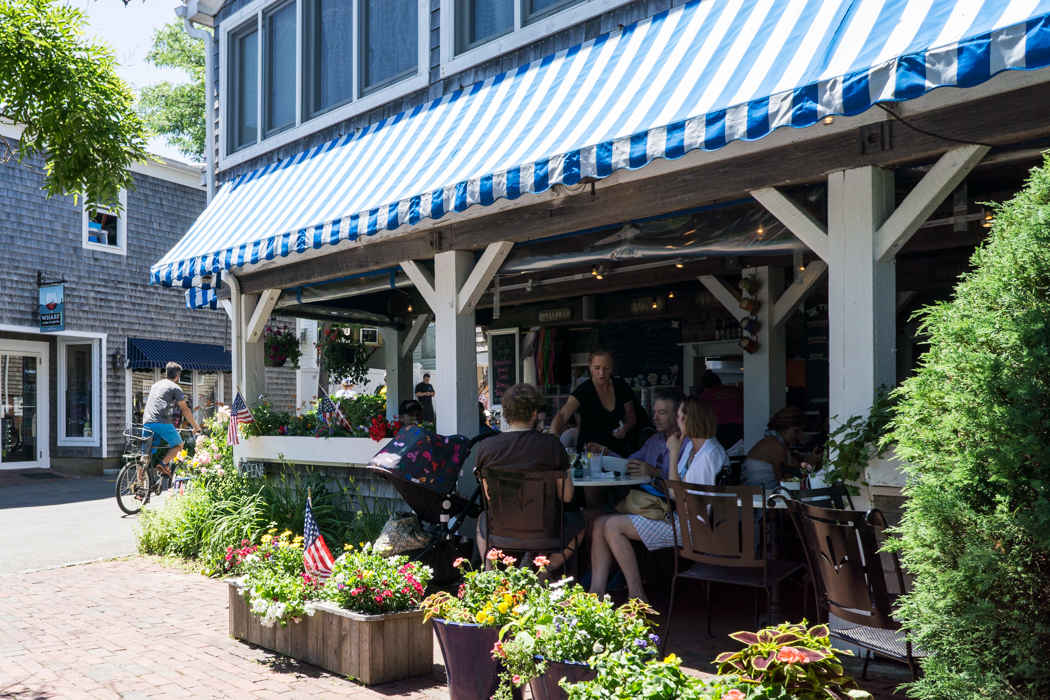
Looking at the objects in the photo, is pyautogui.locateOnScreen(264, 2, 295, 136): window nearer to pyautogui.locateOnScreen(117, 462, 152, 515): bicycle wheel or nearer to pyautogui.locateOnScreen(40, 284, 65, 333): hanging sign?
pyautogui.locateOnScreen(117, 462, 152, 515): bicycle wheel

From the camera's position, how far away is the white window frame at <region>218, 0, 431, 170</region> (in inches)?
305

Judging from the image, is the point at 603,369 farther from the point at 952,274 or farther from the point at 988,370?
the point at 988,370

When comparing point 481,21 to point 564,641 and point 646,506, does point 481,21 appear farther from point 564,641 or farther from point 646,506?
point 564,641

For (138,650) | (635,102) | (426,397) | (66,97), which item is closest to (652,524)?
(635,102)

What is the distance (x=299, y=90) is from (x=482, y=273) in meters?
4.07

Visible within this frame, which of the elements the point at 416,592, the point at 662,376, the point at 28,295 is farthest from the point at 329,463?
the point at 28,295

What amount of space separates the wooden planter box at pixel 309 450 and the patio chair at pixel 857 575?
439cm

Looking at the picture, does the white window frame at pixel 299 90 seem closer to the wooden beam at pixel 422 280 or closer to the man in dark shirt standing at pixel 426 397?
the wooden beam at pixel 422 280

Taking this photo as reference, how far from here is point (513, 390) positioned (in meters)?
5.23

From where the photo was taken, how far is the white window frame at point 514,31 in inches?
248

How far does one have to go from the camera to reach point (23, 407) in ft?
54.6

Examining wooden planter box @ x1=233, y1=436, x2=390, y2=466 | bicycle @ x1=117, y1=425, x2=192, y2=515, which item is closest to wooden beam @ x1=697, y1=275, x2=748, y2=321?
wooden planter box @ x1=233, y1=436, x2=390, y2=466

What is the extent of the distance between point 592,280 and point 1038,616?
25.7ft

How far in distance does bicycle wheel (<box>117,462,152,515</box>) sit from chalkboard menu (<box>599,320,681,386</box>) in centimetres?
631
